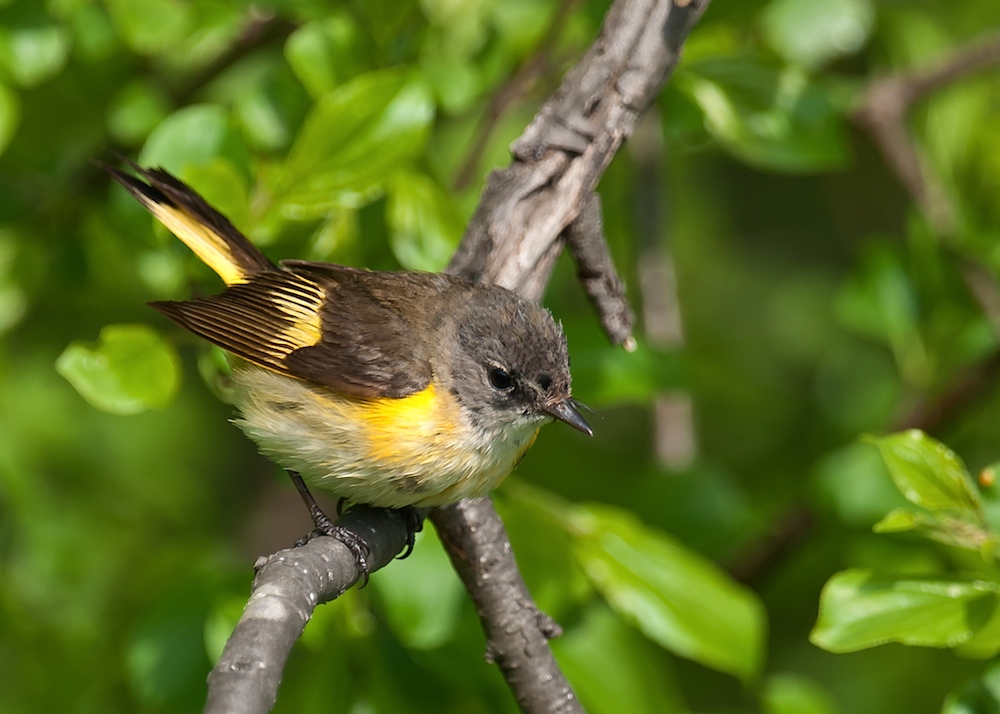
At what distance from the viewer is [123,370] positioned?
280cm

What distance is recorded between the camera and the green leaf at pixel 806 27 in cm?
390

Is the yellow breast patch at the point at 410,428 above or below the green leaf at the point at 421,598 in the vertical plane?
above

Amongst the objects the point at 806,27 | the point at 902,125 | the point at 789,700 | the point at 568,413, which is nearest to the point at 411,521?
the point at 568,413

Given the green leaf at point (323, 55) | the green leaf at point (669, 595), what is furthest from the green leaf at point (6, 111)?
the green leaf at point (669, 595)

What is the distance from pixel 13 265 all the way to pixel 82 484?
1458 millimetres

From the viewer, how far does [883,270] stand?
12.8ft

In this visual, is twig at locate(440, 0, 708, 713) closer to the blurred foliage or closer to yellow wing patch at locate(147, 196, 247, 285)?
the blurred foliage

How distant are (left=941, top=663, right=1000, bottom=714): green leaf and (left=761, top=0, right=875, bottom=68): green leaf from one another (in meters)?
2.25

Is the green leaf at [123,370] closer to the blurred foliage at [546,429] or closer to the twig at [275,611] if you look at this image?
the blurred foliage at [546,429]

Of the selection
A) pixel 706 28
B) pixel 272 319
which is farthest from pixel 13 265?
pixel 706 28

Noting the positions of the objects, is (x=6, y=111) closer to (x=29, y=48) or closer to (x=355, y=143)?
(x=29, y=48)

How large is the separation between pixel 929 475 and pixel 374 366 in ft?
4.48

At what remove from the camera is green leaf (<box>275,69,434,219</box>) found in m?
2.94

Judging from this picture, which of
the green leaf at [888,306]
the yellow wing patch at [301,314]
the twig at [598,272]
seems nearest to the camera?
the twig at [598,272]
